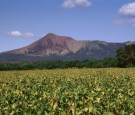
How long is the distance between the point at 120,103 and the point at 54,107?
9.42ft

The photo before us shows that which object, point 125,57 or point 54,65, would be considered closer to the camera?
point 125,57

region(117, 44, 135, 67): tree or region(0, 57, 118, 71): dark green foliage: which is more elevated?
region(117, 44, 135, 67): tree

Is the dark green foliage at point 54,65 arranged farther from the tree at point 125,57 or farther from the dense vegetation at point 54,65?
the tree at point 125,57

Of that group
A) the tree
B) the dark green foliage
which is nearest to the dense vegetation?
the dark green foliage

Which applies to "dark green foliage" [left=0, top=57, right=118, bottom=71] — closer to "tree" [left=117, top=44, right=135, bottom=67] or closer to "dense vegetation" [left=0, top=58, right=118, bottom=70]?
"dense vegetation" [left=0, top=58, right=118, bottom=70]

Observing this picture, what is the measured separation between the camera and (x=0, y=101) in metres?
13.5

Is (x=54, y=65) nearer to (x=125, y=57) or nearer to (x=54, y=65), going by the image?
(x=54, y=65)

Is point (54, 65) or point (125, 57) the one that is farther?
point (54, 65)

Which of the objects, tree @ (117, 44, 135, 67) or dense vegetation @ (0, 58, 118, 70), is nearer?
dense vegetation @ (0, 58, 118, 70)

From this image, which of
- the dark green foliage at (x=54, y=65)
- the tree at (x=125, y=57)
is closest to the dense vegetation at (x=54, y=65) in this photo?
the dark green foliage at (x=54, y=65)

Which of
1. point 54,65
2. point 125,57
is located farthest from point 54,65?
point 125,57

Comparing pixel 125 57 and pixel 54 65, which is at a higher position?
pixel 125 57

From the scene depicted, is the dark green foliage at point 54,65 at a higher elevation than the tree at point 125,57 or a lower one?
lower

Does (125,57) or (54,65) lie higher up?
(125,57)
